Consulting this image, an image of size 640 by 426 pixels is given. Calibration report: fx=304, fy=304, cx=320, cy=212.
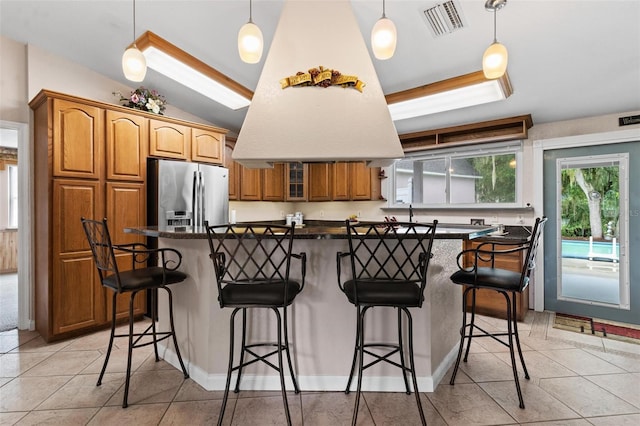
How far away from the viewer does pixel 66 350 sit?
2.71 meters

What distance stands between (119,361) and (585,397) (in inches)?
135

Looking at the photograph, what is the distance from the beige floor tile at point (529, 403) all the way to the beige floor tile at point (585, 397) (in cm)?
7

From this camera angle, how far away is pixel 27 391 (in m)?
2.09

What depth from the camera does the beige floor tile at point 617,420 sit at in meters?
1.77

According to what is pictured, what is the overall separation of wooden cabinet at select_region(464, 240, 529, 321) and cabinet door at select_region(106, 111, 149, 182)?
383 centimetres

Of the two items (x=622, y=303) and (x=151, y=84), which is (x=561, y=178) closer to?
(x=622, y=303)

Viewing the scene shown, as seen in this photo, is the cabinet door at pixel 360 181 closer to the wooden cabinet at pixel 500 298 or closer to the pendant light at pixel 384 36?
the wooden cabinet at pixel 500 298

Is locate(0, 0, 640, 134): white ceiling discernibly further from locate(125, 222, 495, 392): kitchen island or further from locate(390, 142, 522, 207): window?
locate(125, 222, 495, 392): kitchen island

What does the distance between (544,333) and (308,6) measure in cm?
375

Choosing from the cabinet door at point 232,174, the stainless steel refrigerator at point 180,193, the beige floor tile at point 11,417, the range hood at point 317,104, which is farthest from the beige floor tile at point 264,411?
the cabinet door at point 232,174

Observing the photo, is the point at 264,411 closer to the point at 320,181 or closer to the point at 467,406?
the point at 467,406

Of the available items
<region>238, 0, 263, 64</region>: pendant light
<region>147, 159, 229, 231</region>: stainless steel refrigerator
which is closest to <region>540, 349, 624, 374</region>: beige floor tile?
<region>238, 0, 263, 64</region>: pendant light

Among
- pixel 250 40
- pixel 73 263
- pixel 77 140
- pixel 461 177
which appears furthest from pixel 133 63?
pixel 461 177

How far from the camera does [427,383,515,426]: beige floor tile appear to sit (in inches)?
70.9
